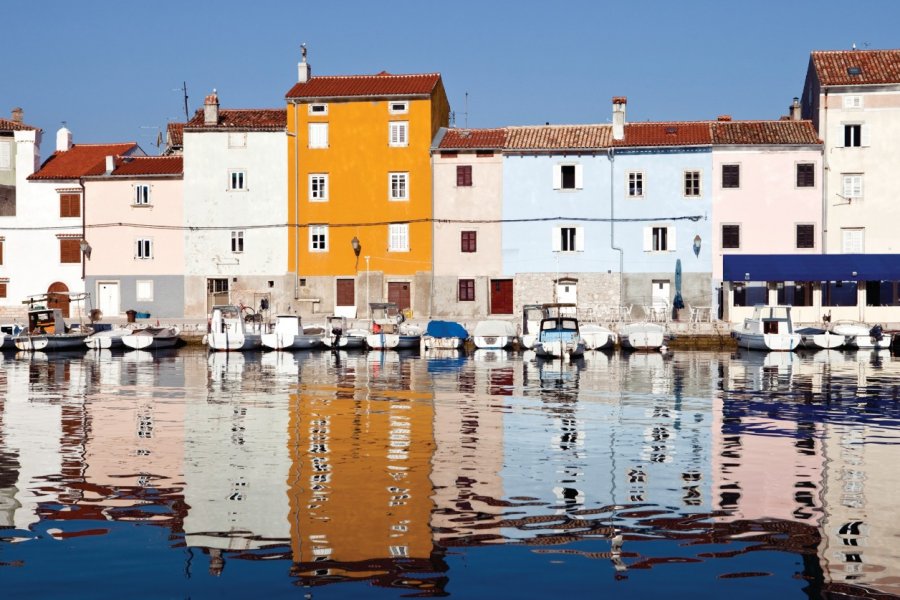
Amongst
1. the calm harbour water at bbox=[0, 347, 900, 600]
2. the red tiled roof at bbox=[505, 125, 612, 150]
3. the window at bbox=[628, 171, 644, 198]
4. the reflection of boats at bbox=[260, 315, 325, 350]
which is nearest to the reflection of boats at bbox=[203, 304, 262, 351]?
the reflection of boats at bbox=[260, 315, 325, 350]

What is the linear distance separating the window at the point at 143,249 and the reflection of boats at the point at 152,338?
8.28m

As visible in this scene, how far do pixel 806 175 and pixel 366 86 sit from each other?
2364 cm

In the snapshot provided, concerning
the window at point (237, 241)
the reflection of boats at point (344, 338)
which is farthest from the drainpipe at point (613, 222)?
the window at point (237, 241)

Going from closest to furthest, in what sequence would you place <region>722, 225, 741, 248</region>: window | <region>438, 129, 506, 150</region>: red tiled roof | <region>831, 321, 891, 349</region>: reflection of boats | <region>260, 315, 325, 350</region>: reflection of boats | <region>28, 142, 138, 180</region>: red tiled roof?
<region>831, 321, 891, 349</region>: reflection of boats → <region>260, 315, 325, 350</region>: reflection of boats → <region>722, 225, 741, 248</region>: window → <region>438, 129, 506, 150</region>: red tiled roof → <region>28, 142, 138, 180</region>: red tiled roof

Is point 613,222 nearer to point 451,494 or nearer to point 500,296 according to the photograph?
point 500,296

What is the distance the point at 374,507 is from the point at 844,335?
40816 millimetres

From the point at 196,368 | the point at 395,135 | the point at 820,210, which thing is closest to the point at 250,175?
the point at 395,135

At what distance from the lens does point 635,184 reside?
58031mm

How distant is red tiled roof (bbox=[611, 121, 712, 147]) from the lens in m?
57.2

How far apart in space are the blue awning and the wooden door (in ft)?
54.3

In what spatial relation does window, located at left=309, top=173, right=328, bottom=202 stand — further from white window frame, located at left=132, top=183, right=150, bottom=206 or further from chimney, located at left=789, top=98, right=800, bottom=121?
chimney, located at left=789, top=98, right=800, bottom=121

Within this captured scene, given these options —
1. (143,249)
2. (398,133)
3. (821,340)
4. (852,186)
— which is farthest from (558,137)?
(143,249)

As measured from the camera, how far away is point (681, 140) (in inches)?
2259

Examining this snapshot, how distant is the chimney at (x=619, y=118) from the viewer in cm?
5856
